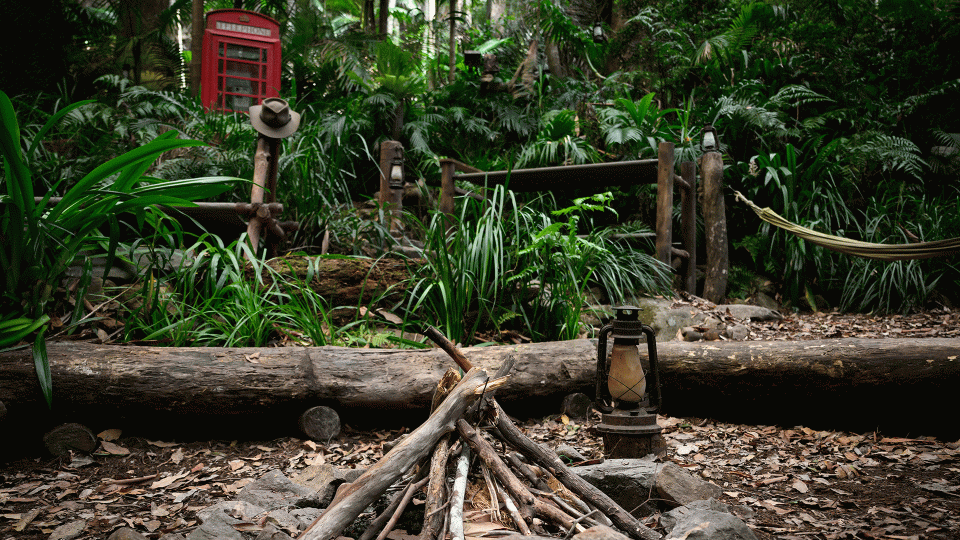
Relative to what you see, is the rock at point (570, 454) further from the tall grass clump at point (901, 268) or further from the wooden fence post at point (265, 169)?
the tall grass clump at point (901, 268)

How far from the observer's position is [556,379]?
108 inches

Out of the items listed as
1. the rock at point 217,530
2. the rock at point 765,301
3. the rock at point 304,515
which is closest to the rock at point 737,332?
the rock at point 765,301

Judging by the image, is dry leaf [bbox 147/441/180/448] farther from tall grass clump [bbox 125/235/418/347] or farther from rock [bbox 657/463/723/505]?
rock [bbox 657/463/723/505]

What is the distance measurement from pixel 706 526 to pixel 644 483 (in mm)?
334

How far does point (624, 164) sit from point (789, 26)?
4983mm

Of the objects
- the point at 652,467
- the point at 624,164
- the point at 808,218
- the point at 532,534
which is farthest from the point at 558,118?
the point at 532,534

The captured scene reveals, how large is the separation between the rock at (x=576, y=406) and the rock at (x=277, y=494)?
1.41 m

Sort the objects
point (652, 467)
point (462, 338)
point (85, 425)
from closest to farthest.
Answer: point (652, 467)
point (85, 425)
point (462, 338)

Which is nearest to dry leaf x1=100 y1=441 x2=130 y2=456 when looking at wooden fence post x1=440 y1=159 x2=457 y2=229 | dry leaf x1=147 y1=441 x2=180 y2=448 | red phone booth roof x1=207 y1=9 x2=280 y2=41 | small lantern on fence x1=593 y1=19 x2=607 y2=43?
dry leaf x1=147 y1=441 x2=180 y2=448

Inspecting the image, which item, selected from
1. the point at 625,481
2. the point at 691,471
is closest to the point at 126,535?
the point at 625,481

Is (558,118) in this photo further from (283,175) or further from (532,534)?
(532,534)

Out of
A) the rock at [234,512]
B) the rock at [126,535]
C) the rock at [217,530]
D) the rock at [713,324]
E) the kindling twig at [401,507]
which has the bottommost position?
the rock at [126,535]

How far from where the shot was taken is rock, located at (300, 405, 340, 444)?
2.50 metres

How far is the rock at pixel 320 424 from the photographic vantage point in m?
2.50
